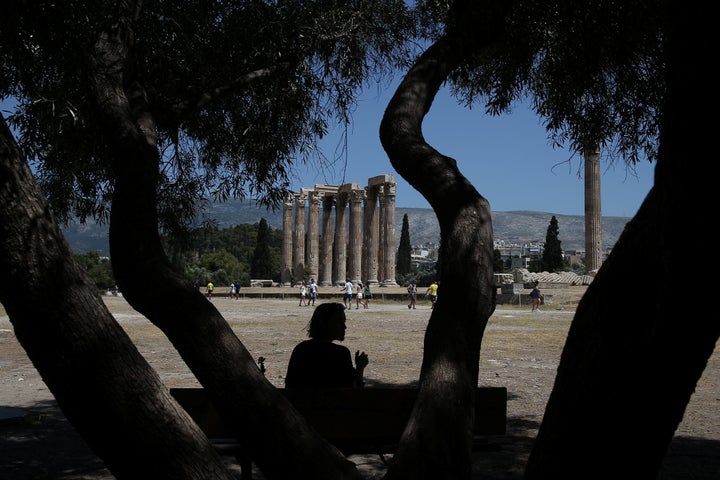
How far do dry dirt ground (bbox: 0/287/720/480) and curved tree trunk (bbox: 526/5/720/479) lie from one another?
2259 millimetres

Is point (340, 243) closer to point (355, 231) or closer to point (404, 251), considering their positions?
point (355, 231)

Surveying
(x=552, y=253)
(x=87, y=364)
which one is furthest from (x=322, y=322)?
(x=552, y=253)

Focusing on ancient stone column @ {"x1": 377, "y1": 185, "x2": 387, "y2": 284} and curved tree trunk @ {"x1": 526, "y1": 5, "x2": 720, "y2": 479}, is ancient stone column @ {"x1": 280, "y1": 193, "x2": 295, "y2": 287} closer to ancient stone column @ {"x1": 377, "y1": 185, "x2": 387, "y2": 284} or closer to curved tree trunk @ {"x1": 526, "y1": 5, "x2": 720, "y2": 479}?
ancient stone column @ {"x1": 377, "y1": 185, "x2": 387, "y2": 284}

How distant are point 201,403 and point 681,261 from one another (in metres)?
2.87

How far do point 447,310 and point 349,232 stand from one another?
56137 mm

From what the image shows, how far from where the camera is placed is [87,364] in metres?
2.68

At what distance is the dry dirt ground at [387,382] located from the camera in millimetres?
5664

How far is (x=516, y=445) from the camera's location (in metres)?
6.40

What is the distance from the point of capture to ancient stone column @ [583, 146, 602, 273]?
40.0 meters

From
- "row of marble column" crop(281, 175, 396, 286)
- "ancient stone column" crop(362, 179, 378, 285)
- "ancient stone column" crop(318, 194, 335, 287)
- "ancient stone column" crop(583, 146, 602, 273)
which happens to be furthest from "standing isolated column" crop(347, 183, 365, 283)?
"ancient stone column" crop(583, 146, 602, 273)

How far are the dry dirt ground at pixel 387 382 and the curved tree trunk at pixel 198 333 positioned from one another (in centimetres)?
198

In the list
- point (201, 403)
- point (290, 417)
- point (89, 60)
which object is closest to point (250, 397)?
point (290, 417)

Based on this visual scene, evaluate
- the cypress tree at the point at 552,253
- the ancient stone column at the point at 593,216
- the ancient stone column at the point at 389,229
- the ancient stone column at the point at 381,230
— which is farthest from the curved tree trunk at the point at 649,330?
the cypress tree at the point at 552,253

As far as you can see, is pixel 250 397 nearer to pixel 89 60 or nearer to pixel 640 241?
pixel 640 241
